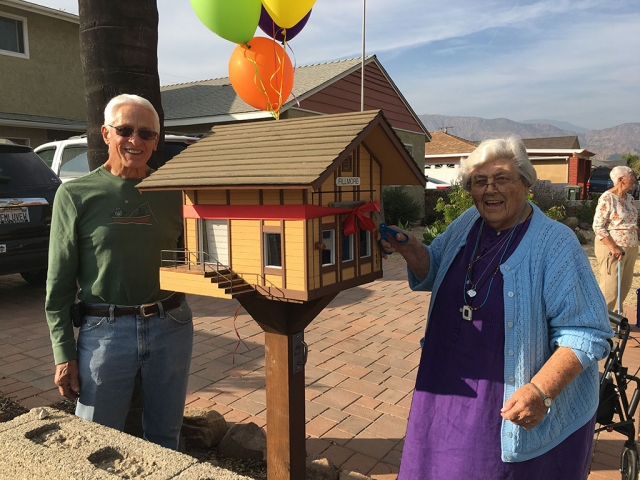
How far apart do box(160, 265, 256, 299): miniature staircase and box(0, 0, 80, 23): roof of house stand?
A: 16091 mm

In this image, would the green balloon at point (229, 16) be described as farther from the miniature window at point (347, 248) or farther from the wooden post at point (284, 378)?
the wooden post at point (284, 378)

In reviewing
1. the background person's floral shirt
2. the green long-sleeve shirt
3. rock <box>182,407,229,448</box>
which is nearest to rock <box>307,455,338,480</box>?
rock <box>182,407,229,448</box>

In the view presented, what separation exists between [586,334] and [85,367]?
6.67 feet

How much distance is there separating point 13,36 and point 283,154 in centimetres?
1675

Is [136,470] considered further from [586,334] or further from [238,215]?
[586,334]

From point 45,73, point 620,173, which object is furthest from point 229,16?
point 45,73

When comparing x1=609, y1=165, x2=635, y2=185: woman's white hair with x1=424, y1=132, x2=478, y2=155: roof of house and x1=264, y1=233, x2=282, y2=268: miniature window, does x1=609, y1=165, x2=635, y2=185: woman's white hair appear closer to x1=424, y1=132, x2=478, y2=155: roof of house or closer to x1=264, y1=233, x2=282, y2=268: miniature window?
x1=264, y1=233, x2=282, y2=268: miniature window

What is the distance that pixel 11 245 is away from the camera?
6.09 m

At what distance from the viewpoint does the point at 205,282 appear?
1898mm

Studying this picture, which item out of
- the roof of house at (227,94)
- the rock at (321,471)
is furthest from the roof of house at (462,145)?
the rock at (321,471)

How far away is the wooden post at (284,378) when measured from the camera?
2.08 m

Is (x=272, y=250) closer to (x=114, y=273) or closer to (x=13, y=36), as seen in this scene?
(x=114, y=273)

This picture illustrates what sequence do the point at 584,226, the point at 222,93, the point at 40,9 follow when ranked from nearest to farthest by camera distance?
the point at 40,9
the point at 222,93
the point at 584,226

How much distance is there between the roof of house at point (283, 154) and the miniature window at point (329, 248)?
0.32 meters
